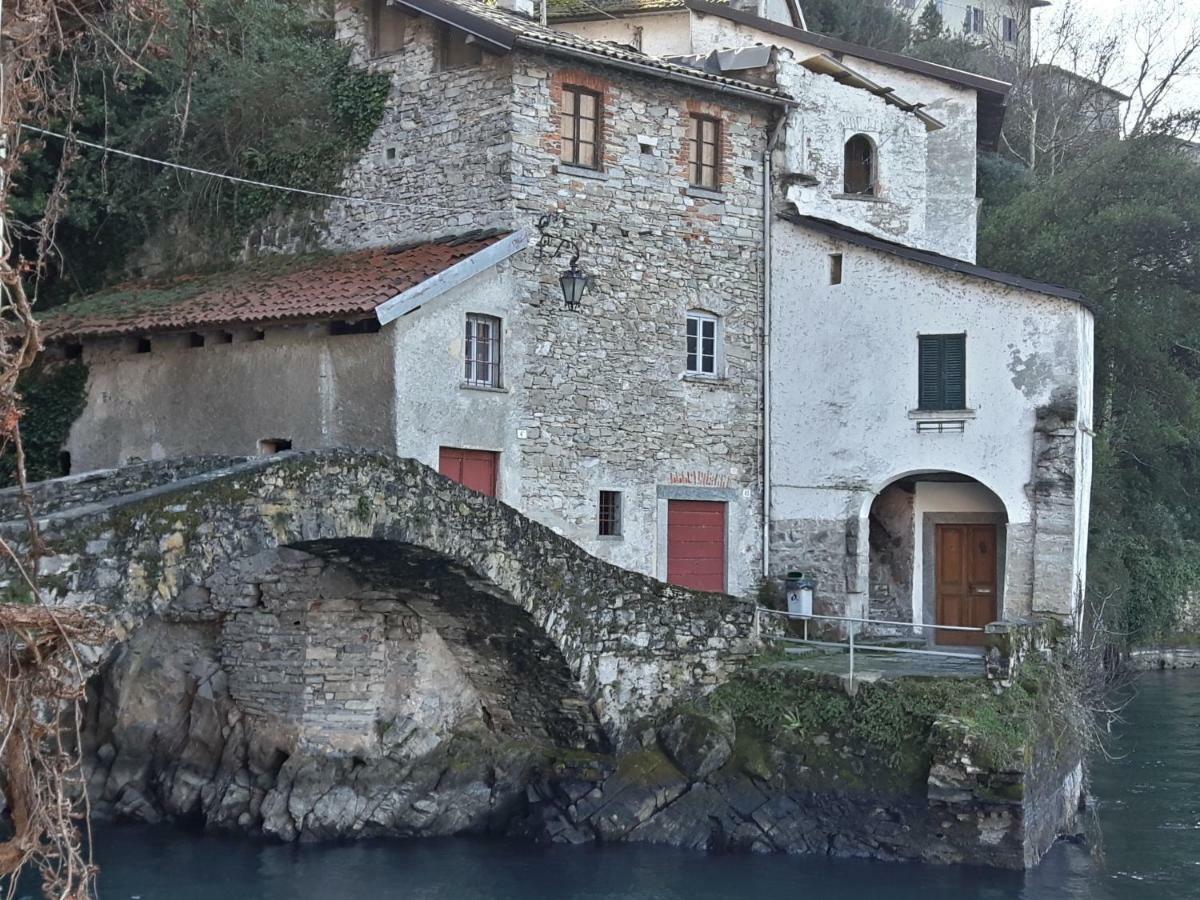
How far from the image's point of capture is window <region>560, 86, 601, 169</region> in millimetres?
19031

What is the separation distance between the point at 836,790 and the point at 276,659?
613 cm

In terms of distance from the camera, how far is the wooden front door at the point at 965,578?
20625mm

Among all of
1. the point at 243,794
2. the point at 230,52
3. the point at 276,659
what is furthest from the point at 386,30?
the point at 243,794

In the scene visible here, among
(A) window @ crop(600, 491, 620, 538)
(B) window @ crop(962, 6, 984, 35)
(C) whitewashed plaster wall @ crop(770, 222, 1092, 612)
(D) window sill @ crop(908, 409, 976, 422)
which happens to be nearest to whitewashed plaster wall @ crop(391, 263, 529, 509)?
(A) window @ crop(600, 491, 620, 538)

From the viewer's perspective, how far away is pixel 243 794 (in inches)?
649

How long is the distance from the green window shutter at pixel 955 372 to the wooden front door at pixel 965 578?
2.01 metres

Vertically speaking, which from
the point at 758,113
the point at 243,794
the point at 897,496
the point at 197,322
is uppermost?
the point at 758,113

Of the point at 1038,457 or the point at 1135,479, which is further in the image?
the point at 1135,479

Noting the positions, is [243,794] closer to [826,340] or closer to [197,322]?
[197,322]

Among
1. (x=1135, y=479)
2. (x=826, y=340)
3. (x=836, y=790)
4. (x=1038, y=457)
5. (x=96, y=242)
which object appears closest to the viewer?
(x=836, y=790)

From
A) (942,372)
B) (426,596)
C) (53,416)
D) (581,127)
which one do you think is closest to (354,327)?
(426,596)

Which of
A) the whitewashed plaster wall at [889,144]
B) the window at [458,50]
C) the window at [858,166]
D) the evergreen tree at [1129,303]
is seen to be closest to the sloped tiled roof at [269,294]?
the window at [458,50]

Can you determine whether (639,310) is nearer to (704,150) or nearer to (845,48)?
(704,150)

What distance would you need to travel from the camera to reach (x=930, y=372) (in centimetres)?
2000
